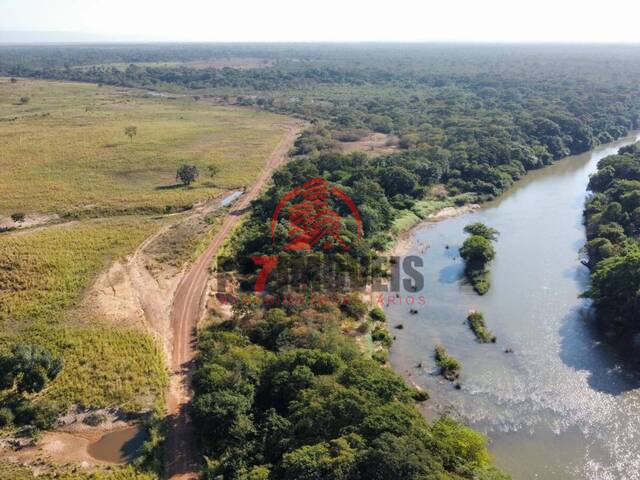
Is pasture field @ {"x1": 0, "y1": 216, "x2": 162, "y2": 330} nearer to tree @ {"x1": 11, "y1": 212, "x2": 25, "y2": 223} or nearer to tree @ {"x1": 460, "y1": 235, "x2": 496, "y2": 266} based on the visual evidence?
tree @ {"x1": 11, "y1": 212, "x2": 25, "y2": 223}

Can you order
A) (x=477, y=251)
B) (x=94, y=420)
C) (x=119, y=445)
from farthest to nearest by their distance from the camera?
(x=477, y=251) → (x=94, y=420) → (x=119, y=445)

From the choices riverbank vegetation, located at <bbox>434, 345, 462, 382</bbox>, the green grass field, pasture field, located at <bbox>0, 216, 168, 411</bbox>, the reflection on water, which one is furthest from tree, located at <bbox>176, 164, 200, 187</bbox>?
riverbank vegetation, located at <bbox>434, 345, 462, 382</bbox>

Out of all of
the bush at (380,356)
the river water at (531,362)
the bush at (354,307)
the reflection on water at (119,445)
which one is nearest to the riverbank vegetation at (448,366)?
the river water at (531,362)

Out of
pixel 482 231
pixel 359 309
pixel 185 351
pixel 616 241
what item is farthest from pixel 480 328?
pixel 185 351

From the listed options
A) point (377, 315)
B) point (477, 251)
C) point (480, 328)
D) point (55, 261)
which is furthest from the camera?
point (477, 251)

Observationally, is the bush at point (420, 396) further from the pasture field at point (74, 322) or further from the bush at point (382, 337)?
the pasture field at point (74, 322)

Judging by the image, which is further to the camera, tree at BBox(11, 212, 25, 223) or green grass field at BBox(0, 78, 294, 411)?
tree at BBox(11, 212, 25, 223)

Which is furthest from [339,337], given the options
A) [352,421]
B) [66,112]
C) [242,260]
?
[66,112]

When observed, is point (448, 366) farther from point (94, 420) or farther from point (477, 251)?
point (94, 420)
